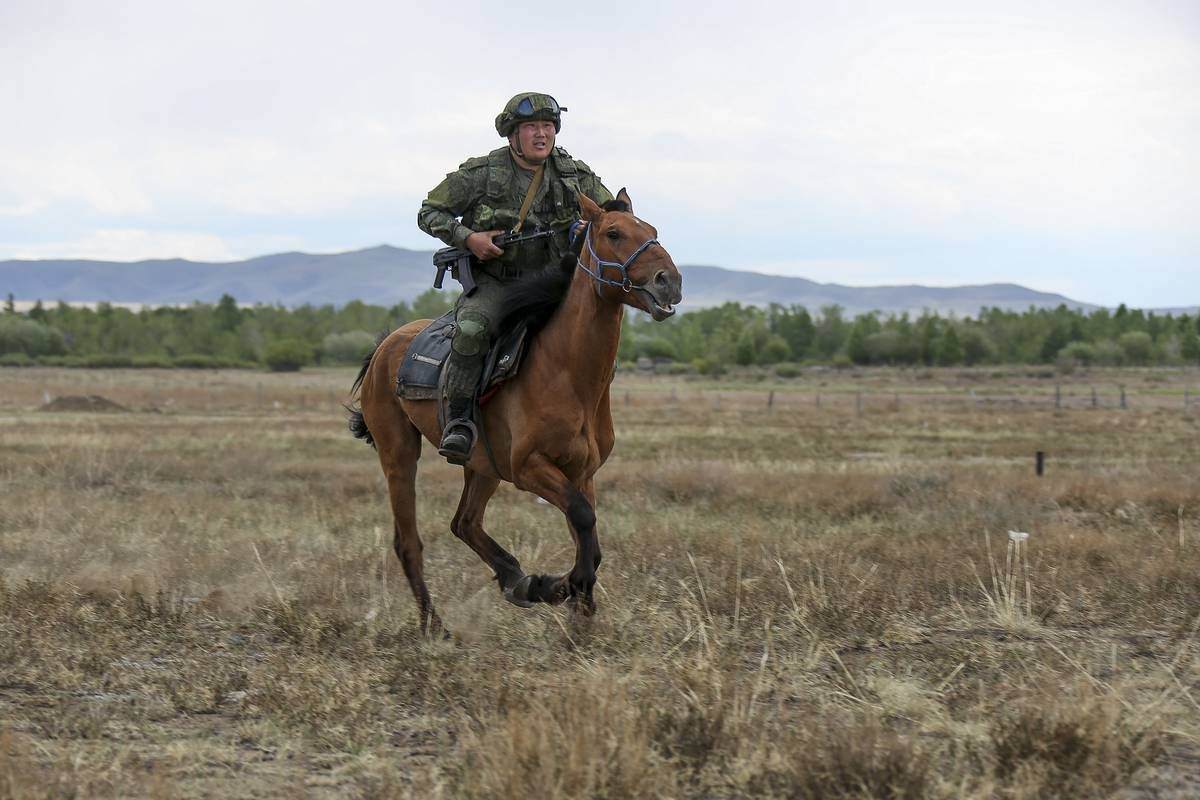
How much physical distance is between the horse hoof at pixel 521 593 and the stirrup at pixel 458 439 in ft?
2.92

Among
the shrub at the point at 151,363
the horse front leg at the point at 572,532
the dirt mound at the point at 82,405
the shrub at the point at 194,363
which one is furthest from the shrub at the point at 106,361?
the horse front leg at the point at 572,532

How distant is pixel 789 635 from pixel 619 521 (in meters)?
5.64

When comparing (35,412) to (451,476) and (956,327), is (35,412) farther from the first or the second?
(956,327)

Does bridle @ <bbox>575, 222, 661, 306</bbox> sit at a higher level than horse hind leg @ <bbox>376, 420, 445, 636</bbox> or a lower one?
higher

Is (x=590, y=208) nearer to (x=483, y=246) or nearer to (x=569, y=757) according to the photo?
(x=483, y=246)

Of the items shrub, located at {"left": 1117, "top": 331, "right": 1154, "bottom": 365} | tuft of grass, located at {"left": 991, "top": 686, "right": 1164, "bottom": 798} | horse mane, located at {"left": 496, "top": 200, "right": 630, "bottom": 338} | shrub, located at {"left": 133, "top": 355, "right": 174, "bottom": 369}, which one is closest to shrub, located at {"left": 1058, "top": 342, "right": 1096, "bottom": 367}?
shrub, located at {"left": 1117, "top": 331, "right": 1154, "bottom": 365}

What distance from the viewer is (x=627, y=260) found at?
6.89 meters

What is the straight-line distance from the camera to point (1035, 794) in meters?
4.35

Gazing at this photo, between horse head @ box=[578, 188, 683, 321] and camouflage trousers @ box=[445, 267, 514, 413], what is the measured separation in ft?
2.52

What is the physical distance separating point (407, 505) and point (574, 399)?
6.55 feet

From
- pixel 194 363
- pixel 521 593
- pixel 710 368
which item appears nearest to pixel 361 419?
pixel 521 593

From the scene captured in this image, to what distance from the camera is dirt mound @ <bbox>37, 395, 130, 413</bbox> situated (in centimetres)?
4178

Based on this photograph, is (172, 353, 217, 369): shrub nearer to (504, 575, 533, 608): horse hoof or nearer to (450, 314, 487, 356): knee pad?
(450, 314, 487, 356): knee pad

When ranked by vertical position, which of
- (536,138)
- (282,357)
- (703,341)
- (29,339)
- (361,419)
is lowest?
(282,357)
